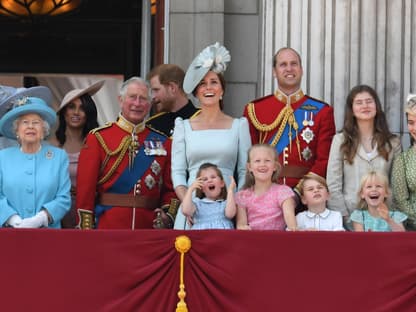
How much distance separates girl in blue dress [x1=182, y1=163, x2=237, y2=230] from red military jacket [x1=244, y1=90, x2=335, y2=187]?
622 mm

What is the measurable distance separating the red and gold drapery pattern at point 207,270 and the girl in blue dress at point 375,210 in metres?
0.39

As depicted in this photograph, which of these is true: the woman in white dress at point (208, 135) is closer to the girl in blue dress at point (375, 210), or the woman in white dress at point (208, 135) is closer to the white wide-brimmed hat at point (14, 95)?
the girl in blue dress at point (375, 210)

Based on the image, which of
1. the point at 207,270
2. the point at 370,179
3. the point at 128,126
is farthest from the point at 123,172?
the point at 370,179

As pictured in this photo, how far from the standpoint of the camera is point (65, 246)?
8039mm

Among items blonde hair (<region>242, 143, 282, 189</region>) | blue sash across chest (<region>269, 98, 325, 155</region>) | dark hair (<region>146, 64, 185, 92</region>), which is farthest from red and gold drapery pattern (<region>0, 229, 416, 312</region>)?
dark hair (<region>146, 64, 185, 92</region>)

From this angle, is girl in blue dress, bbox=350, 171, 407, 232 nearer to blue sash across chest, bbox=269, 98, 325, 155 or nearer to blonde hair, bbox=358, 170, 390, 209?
blonde hair, bbox=358, 170, 390, 209

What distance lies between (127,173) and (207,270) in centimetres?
123

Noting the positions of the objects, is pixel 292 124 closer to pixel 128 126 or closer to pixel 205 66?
pixel 205 66

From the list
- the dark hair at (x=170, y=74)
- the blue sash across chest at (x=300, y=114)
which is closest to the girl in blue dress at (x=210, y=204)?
the blue sash across chest at (x=300, y=114)

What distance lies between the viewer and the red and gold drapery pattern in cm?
798

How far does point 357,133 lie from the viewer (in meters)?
8.80

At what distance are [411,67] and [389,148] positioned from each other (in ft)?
4.83

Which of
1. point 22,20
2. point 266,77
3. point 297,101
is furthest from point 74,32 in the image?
point 297,101

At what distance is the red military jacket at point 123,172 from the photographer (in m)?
8.88
